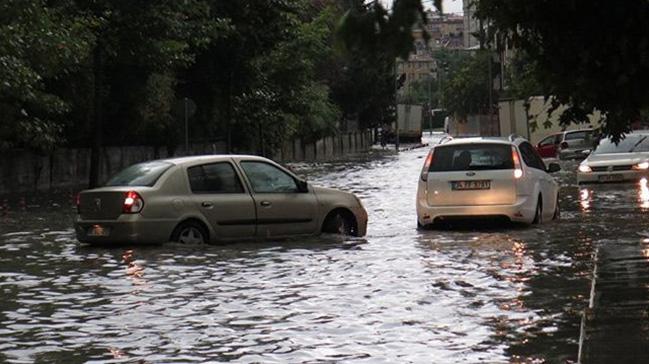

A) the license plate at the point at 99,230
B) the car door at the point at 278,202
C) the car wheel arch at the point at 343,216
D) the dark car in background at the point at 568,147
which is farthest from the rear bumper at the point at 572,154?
the license plate at the point at 99,230

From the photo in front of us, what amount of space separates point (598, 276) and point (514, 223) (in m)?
7.16

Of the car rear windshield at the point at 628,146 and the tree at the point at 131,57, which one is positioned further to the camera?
the car rear windshield at the point at 628,146

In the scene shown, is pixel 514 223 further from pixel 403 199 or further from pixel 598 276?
pixel 403 199

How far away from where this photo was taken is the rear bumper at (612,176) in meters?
28.9

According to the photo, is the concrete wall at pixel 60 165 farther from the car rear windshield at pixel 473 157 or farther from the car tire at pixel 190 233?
the car tire at pixel 190 233

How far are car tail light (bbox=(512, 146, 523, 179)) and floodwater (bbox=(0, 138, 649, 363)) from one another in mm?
903

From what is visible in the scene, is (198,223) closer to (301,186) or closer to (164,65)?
(301,186)

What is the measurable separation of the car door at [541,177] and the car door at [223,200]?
5.00m

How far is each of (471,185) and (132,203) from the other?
5673mm

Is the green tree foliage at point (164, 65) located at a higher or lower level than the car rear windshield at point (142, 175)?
higher

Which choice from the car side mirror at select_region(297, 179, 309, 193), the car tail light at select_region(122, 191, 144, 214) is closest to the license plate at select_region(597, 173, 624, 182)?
the car side mirror at select_region(297, 179, 309, 193)

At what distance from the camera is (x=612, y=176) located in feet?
96.1

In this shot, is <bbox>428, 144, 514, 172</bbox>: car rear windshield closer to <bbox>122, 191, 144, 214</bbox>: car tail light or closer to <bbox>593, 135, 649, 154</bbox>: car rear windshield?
<bbox>122, 191, 144, 214</bbox>: car tail light

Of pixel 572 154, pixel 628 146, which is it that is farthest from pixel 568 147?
pixel 628 146
